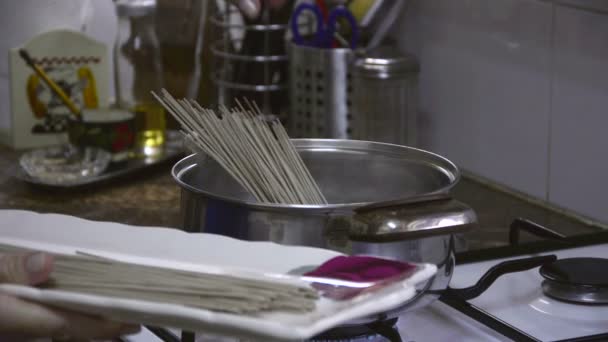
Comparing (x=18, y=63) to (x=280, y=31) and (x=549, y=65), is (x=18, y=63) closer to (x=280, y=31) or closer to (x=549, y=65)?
(x=280, y=31)

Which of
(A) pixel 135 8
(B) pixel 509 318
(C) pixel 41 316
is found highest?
(A) pixel 135 8

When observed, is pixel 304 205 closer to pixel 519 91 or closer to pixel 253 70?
pixel 519 91

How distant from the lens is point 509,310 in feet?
2.60

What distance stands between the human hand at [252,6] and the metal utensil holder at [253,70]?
1cm

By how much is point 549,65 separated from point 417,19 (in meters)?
0.26

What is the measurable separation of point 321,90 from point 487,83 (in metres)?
0.21

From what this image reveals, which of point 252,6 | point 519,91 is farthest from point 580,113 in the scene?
point 252,6

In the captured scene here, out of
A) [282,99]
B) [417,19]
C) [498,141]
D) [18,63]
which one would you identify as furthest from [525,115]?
[18,63]

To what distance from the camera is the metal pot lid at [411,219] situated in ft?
2.03

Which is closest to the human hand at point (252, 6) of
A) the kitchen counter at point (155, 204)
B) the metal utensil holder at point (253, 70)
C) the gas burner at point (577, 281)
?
the metal utensil holder at point (253, 70)

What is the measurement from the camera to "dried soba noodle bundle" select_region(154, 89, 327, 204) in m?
0.73

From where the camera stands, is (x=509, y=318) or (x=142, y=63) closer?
(x=509, y=318)

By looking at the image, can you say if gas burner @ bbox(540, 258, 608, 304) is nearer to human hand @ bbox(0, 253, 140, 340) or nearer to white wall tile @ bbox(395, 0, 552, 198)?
white wall tile @ bbox(395, 0, 552, 198)

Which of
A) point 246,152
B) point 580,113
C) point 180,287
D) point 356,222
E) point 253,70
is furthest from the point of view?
point 253,70
